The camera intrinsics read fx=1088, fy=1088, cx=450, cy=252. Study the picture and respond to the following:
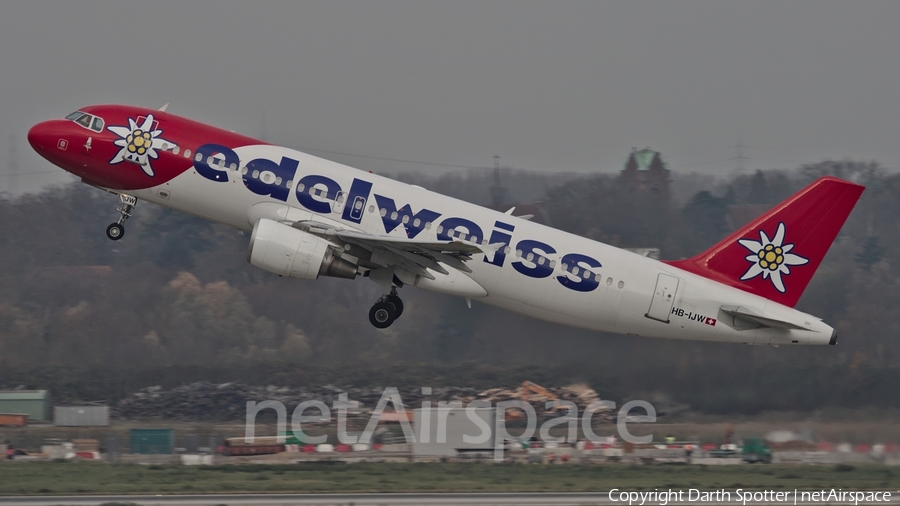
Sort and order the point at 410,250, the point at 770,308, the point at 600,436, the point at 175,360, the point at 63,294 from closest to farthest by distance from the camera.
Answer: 1. the point at 410,250
2. the point at 770,308
3. the point at 600,436
4. the point at 175,360
5. the point at 63,294

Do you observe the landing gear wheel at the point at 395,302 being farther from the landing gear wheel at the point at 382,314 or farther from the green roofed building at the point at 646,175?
the green roofed building at the point at 646,175

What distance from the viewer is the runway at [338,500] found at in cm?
2988

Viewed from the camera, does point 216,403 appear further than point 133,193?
Yes

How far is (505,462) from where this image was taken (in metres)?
39.3

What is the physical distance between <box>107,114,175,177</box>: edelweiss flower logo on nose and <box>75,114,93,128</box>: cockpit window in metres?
0.76

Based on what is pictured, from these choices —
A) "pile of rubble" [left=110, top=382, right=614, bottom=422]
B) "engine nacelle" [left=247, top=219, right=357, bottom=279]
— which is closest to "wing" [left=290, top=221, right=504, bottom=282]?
"engine nacelle" [left=247, top=219, right=357, bottom=279]

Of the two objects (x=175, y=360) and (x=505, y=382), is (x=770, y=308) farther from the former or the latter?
(x=175, y=360)

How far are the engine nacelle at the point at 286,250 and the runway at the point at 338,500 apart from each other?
21.0 feet

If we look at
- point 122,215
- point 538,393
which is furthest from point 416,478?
point 122,215

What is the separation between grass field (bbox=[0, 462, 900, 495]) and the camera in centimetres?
3344

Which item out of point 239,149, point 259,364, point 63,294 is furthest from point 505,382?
point 63,294

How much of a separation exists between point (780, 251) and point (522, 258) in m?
8.52

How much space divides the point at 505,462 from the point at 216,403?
14.3 meters

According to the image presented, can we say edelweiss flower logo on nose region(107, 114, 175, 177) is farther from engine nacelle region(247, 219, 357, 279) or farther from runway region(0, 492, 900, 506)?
runway region(0, 492, 900, 506)
